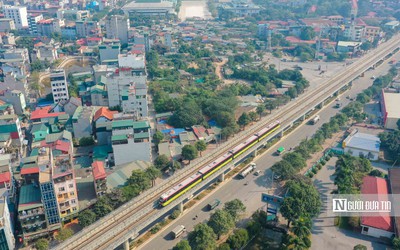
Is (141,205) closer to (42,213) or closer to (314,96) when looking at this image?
(42,213)

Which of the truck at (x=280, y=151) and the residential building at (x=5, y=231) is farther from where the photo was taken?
the truck at (x=280, y=151)

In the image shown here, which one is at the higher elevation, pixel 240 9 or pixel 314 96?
pixel 240 9

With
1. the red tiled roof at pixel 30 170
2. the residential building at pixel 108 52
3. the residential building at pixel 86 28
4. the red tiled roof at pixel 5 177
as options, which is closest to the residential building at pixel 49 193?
the red tiled roof at pixel 30 170

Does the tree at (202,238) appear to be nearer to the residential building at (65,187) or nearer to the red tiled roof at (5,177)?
the residential building at (65,187)

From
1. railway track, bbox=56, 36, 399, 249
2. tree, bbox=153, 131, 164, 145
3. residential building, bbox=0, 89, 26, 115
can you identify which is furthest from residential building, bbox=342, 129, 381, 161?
residential building, bbox=0, 89, 26, 115

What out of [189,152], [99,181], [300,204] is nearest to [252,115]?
[189,152]

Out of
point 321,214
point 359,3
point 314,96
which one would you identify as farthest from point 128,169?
point 359,3
